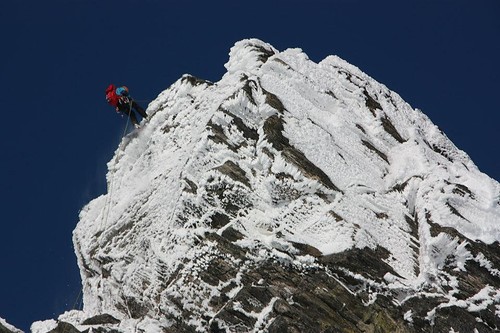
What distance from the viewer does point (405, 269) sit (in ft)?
93.3

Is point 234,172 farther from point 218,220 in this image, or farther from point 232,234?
point 232,234

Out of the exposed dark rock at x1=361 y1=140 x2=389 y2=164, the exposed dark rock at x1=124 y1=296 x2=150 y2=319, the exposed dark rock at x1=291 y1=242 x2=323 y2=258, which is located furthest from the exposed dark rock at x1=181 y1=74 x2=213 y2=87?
the exposed dark rock at x1=124 y1=296 x2=150 y2=319

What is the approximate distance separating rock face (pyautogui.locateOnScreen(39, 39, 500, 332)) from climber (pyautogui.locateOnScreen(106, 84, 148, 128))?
104 cm

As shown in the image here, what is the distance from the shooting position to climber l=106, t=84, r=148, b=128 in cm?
3947

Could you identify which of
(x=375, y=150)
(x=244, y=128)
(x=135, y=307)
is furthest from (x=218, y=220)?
(x=375, y=150)

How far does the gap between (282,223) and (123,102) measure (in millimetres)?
14328

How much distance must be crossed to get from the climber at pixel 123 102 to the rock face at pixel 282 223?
104 centimetres

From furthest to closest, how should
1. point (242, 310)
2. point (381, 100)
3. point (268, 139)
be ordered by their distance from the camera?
point (381, 100) < point (268, 139) < point (242, 310)

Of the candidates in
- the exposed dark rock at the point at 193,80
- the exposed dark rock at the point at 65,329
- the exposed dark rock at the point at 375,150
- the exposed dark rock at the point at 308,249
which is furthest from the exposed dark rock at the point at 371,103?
the exposed dark rock at the point at 65,329

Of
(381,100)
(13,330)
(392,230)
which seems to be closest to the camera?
(13,330)

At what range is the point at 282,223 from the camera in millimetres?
29703

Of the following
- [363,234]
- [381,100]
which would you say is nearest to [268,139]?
[363,234]

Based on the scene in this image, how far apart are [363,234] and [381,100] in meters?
Result: 15.5

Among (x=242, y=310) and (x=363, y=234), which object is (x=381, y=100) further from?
(x=242, y=310)
